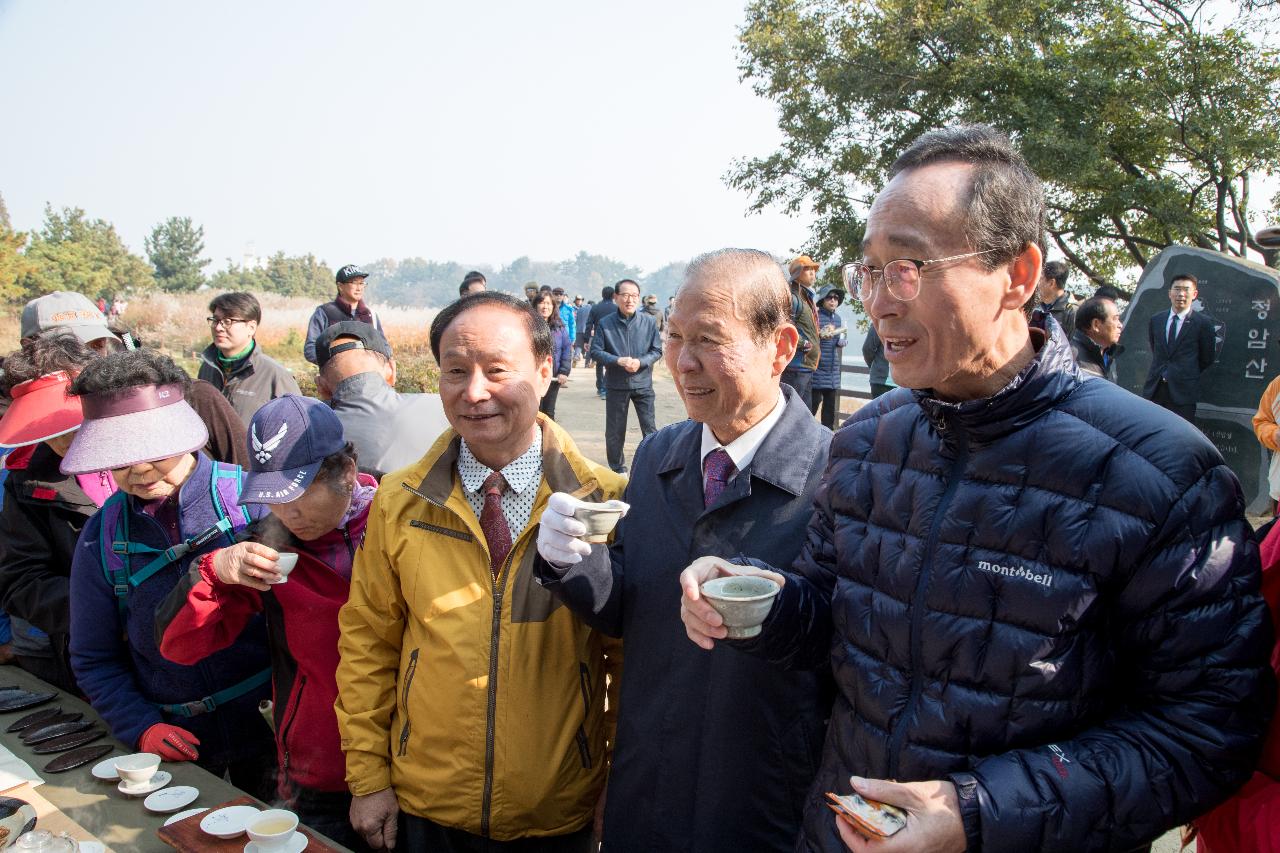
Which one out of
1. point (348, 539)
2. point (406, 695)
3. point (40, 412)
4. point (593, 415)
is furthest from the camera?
point (593, 415)

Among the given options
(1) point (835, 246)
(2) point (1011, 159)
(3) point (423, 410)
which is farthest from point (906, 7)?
(2) point (1011, 159)

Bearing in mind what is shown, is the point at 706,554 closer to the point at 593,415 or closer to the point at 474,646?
the point at 474,646

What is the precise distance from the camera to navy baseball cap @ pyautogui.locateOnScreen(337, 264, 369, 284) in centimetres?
795

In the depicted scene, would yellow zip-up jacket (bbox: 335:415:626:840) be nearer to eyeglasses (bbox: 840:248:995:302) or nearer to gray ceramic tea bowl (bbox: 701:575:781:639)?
gray ceramic tea bowl (bbox: 701:575:781:639)

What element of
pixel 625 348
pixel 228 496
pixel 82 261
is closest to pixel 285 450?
pixel 228 496

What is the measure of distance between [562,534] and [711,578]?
0.39m

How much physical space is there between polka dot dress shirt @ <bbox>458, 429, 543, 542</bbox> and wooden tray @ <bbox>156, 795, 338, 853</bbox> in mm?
915

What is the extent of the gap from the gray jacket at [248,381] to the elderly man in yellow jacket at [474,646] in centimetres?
387

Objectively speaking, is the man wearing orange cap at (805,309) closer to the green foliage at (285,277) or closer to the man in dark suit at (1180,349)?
the man in dark suit at (1180,349)

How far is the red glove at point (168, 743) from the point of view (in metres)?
2.66

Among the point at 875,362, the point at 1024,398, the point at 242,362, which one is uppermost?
the point at 1024,398

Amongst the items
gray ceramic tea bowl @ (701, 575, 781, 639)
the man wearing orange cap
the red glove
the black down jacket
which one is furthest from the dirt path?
the black down jacket

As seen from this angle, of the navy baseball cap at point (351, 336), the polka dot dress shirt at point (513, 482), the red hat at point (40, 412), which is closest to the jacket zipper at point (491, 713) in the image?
the polka dot dress shirt at point (513, 482)

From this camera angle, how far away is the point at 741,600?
161cm
